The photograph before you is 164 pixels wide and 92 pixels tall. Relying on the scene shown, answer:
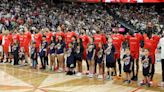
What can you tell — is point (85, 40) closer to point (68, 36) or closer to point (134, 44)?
point (68, 36)

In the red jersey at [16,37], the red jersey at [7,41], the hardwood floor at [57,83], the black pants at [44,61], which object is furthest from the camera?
the red jersey at [7,41]

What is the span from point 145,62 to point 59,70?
3.42 m

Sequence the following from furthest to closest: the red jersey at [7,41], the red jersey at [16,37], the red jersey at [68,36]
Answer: the red jersey at [7,41] → the red jersey at [16,37] → the red jersey at [68,36]

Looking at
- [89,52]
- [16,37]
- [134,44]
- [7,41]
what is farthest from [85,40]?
[7,41]

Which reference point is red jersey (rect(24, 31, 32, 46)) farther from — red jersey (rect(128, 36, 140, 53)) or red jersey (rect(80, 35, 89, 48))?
red jersey (rect(128, 36, 140, 53))

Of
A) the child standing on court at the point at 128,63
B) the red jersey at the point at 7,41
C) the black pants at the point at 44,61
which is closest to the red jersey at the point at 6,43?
the red jersey at the point at 7,41

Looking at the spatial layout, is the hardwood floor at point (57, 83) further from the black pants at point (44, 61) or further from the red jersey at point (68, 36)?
the red jersey at point (68, 36)

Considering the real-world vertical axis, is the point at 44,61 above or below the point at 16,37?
below

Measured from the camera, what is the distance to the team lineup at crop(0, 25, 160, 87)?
35.1 feet

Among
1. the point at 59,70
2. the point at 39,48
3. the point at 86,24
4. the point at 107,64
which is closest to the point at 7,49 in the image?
the point at 39,48

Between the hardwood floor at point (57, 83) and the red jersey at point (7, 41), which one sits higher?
the red jersey at point (7, 41)

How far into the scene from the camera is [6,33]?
48.9 feet

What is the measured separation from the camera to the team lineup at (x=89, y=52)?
1069cm

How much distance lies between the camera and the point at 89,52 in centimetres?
1145
